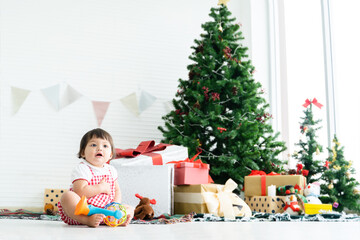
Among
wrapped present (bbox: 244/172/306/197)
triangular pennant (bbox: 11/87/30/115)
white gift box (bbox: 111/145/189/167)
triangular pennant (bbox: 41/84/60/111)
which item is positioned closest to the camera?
white gift box (bbox: 111/145/189/167)

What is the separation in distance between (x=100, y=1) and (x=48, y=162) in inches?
68.8

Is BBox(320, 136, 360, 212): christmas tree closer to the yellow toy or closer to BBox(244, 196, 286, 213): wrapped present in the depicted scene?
BBox(244, 196, 286, 213): wrapped present

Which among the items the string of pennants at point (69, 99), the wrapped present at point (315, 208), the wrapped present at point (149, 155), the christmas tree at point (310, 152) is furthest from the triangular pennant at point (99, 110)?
the wrapped present at point (315, 208)

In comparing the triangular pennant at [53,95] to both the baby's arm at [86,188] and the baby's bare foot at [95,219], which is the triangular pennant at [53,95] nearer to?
the baby's arm at [86,188]

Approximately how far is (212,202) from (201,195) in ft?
0.26

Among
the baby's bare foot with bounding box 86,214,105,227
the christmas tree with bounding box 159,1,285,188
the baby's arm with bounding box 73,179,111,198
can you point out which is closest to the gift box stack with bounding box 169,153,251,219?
the christmas tree with bounding box 159,1,285,188

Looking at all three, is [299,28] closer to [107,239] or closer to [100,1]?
[100,1]

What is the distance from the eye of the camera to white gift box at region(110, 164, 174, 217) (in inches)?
98.1

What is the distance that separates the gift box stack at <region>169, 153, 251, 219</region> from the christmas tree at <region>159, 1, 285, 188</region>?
1.89 ft

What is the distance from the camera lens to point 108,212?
5.42 ft

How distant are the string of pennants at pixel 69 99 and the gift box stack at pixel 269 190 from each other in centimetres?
162

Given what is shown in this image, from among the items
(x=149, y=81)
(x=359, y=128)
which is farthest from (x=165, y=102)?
(x=359, y=128)

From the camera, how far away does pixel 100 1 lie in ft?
14.1

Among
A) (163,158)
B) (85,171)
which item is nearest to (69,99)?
(163,158)
